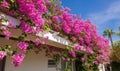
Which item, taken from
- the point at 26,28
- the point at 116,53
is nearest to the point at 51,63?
the point at 26,28

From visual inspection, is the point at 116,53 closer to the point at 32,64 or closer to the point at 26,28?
the point at 32,64

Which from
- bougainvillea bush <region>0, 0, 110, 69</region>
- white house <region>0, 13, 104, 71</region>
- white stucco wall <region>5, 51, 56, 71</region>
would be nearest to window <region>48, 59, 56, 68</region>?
white house <region>0, 13, 104, 71</region>

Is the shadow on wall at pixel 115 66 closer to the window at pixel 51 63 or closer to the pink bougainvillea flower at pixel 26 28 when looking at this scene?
the window at pixel 51 63

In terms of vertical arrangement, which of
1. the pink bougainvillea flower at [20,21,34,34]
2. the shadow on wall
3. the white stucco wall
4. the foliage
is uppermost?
the foliage

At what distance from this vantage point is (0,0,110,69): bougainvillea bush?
547 centimetres

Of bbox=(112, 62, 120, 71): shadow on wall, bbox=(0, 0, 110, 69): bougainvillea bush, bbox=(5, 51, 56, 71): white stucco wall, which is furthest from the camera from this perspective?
bbox=(112, 62, 120, 71): shadow on wall

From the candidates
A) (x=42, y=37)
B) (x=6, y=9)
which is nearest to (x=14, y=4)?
(x=6, y=9)

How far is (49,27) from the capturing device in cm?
804

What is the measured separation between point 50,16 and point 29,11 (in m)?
2.41

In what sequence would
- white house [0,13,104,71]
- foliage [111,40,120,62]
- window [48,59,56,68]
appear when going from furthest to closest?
1. foliage [111,40,120,62]
2. window [48,59,56,68]
3. white house [0,13,104,71]

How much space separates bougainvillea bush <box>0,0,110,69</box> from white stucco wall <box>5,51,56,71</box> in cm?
62

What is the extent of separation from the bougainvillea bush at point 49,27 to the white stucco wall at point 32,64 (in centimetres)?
62

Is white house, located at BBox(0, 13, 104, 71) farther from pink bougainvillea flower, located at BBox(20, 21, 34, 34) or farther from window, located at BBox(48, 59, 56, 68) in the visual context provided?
pink bougainvillea flower, located at BBox(20, 21, 34, 34)

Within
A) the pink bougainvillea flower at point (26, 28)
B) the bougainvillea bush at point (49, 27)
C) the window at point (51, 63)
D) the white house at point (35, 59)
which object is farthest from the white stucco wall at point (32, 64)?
the pink bougainvillea flower at point (26, 28)
